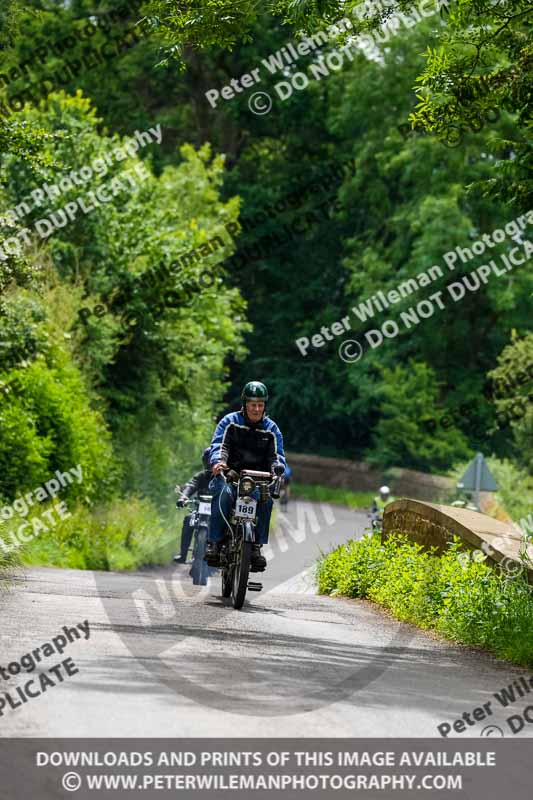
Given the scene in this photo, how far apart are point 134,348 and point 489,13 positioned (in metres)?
20.5

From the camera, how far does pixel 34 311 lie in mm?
24031

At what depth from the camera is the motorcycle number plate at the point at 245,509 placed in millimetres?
12984

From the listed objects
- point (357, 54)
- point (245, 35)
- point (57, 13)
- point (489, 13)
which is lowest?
point (489, 13)

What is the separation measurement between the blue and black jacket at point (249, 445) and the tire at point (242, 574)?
1.00 meters

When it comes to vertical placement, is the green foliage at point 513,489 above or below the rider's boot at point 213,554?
below

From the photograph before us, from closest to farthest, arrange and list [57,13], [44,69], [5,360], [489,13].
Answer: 1. [489,13]
2. [5,360]
3. [44,69]
4. [57,13]

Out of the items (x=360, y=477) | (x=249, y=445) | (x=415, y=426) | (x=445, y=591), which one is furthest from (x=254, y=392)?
(x=360, y=477)

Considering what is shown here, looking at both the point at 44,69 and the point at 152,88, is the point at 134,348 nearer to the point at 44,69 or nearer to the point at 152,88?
the point at 44,69

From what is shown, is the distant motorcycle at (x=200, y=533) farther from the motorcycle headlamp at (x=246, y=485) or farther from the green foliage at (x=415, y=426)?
the green foliage at (x=415, y=426)

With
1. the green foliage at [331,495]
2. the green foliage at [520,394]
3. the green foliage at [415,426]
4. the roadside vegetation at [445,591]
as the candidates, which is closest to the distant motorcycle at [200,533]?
the roadside vegetation at [445,591]

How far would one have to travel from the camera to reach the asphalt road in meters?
6.92

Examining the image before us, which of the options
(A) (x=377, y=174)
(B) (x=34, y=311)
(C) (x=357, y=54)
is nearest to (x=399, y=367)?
(A) (x=377, y=174)

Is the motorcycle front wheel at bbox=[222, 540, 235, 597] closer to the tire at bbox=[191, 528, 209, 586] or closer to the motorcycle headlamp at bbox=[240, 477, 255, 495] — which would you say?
the motorcycle headlamp at bbox=[240, 477, 255, 495]

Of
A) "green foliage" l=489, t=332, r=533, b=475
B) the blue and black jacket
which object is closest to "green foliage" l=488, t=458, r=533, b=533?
"green foliage" l=489, t=332, r=533, b=475
